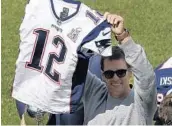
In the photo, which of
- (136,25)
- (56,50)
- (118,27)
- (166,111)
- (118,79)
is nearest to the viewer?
(118,27)

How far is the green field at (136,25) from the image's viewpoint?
9781 millimetres

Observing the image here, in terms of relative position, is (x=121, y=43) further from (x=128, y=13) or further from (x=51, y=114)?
(x=128, y=13)

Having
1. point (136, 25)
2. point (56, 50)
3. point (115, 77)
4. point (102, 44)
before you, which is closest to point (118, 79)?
point (115, 77)

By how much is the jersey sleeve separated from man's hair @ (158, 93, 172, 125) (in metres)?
0.73

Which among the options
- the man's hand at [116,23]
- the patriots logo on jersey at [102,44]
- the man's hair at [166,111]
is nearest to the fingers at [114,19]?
the man's hand at [116,23]

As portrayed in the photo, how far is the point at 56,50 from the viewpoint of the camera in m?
4.27

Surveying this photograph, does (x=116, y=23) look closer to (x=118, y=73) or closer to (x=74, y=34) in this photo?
(x=74, y=34)

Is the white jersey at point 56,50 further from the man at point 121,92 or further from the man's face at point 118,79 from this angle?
the man's face at point 118,79

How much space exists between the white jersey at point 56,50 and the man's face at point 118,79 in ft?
0.92

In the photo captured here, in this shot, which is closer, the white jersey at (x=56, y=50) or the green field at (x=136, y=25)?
the white jersey at (x=56, y=50)

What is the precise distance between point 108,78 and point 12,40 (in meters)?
6.21

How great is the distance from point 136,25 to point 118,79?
6559 mm

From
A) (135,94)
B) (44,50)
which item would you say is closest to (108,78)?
(135,94)

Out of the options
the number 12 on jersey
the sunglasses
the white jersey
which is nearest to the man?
the sunglasses
